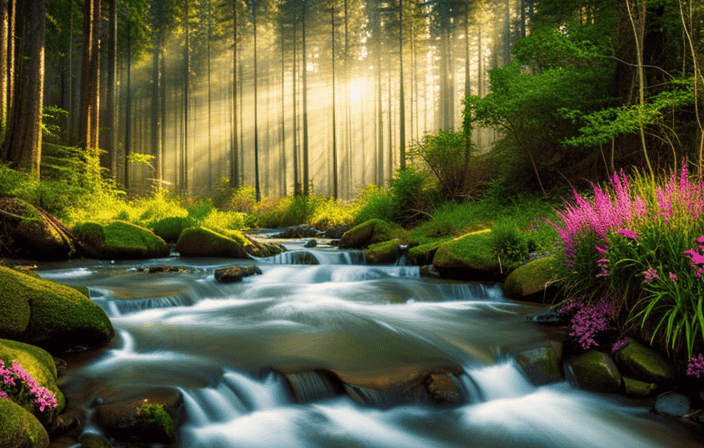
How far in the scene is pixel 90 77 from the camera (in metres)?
15.2

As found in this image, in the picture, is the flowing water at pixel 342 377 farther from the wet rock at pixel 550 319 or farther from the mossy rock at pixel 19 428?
the mossy rock at pixel 19 428

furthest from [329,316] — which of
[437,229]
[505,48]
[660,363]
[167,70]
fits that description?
[167,70]

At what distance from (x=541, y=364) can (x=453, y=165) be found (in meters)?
9.22

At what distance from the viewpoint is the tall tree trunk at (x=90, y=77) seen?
14.9 m

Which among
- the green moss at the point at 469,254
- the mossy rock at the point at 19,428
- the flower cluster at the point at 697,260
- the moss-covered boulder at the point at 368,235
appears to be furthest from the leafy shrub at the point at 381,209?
the mossy rock at the point at 19,428

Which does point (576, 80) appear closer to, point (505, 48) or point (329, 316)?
point (329, 316)

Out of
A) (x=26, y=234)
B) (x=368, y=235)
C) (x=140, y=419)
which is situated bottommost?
(x=140, y=419)

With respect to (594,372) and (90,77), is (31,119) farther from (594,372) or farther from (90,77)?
(594,372)

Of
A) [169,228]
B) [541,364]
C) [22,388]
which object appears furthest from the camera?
[169,228]

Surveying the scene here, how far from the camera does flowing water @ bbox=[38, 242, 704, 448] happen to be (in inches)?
121

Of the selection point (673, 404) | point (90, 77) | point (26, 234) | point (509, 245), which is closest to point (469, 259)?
point (509, 245)

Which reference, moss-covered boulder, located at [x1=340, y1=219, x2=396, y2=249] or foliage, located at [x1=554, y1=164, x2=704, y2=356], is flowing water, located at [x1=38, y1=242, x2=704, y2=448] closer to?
foliage, located at [x1=554, y1=164, x2=704, y2=356]

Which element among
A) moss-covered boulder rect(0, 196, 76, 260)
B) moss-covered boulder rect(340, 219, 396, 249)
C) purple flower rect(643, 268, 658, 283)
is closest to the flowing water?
purple flower rect(643, 268, 658, 283)

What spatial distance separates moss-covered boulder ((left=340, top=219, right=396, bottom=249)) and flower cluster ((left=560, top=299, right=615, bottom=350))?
276 inches
